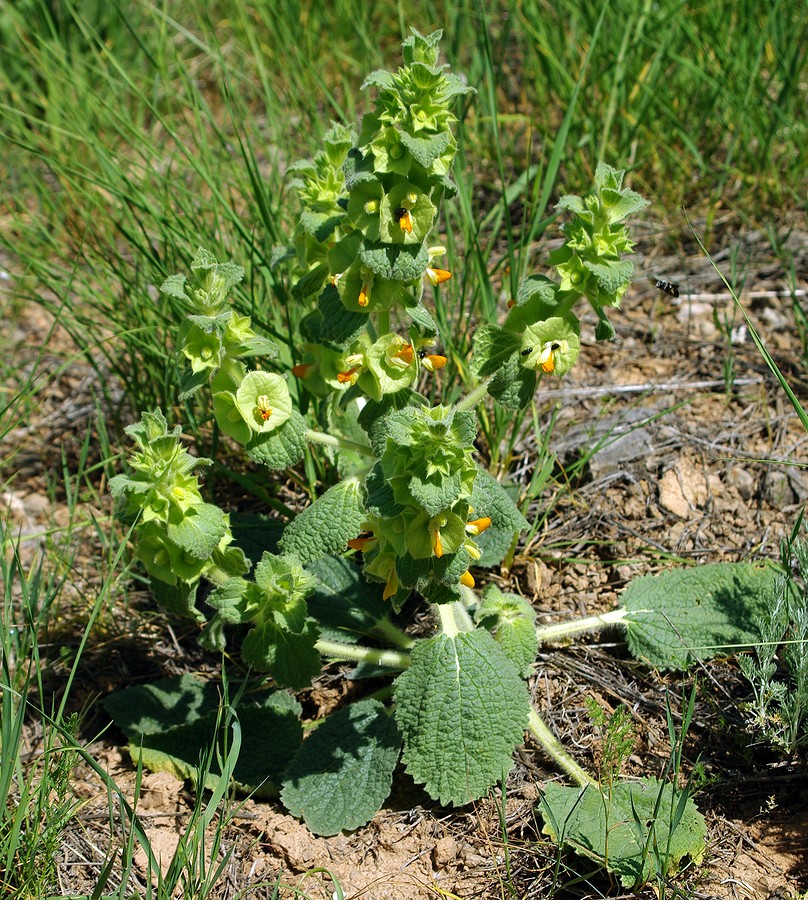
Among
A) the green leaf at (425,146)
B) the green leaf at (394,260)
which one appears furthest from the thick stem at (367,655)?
the green leaf at (425,146)

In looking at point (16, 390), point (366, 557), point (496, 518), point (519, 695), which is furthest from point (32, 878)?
point (16, 390)

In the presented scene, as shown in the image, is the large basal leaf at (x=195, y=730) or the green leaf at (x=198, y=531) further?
the large basal leaf at (x=195, y=730)

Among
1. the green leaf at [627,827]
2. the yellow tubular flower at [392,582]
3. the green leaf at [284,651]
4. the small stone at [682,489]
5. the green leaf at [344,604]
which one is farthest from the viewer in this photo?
the small stone at [682,489]

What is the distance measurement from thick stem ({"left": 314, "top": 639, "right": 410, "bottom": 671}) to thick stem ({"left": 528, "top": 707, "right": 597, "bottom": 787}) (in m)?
A: 0.32

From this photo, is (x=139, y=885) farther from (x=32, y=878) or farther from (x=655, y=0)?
(x=655, y=0)

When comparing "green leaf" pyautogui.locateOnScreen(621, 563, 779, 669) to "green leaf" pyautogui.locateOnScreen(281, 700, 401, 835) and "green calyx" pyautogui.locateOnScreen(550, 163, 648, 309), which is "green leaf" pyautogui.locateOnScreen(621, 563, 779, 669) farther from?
"green calyx" pyautogui.locateOnScreen(550, 163, 648, 309)

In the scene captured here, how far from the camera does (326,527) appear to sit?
6.26 ft

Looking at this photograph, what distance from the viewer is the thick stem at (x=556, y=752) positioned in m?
1.94

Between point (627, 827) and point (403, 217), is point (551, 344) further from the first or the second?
point (627, 827)

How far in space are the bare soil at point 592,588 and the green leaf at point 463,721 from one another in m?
0.13

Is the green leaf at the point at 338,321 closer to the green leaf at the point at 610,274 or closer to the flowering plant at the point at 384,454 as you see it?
the flowering plant at the point at 384,454

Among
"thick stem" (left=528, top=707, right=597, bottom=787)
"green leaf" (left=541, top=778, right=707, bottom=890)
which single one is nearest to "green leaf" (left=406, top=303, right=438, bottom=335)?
"thick stem" (left=528, top=707, right=597, bottom=787)

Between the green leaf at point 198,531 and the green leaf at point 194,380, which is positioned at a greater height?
the green leaf at point 194,380

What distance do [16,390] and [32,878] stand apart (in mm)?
1909
